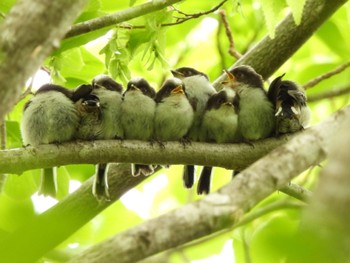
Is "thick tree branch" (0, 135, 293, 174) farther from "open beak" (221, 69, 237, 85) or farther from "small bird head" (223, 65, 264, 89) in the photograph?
"open beak" (221, 69, 237, 85)

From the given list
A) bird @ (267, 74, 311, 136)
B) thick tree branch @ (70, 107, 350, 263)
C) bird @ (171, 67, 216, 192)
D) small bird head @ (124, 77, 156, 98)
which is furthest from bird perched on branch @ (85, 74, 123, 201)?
thick tree branch @ (70, 107, 350, 263)

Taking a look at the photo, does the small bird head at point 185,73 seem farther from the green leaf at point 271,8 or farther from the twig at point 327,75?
the green leaf at point 271,8

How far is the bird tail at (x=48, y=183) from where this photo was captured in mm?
4332

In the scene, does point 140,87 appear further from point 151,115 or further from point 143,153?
point 143,153

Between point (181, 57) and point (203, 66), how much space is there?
0.36 m

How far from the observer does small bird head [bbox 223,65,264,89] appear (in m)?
4.52

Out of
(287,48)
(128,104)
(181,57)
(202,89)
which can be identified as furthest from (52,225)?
(181,57)

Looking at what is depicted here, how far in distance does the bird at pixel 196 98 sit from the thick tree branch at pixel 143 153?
518 mm

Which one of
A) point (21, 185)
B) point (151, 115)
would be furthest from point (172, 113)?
point (21, 185)

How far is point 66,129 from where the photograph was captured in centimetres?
393

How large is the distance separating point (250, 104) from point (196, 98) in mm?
427

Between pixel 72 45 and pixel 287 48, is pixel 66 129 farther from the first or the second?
pixel 287 48

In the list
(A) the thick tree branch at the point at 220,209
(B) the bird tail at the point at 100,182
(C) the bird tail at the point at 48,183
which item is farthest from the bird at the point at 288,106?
(A) the thick tree branch at the point at 220,209

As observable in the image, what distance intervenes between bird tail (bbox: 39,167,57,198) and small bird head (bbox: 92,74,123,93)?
0.63 m
